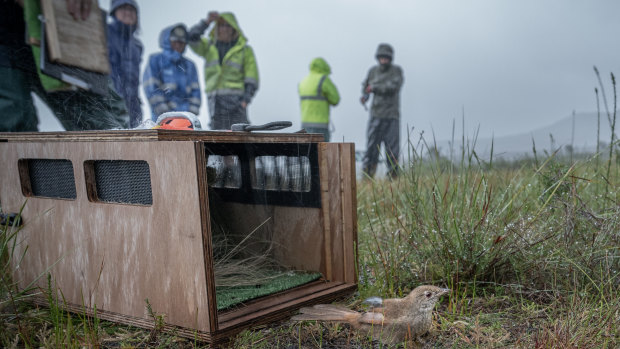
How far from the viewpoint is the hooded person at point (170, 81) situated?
2479mm

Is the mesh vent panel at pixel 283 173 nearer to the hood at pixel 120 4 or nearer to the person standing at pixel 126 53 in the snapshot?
the person standing at pixel 126 53

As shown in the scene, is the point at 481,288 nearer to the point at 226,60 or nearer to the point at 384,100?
the point at 226,60

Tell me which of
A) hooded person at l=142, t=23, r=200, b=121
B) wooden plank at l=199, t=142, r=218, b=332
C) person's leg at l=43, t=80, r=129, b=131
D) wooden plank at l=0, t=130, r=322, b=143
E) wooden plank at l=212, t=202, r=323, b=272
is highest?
hooded person at l=142, t=23, r=200, b=121

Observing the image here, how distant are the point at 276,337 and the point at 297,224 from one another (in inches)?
24.2

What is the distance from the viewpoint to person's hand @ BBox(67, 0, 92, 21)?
10.0 ft

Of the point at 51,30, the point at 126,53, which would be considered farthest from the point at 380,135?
the point at 51,30

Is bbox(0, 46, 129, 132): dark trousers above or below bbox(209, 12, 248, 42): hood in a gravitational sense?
below

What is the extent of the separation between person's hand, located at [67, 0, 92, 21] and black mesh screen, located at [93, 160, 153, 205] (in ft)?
5.95

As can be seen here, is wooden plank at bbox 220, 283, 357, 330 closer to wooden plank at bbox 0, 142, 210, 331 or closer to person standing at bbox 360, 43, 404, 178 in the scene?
wooden plank at bbox 0, 142, 210, 331

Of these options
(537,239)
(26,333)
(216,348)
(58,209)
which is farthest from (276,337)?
(537,239)

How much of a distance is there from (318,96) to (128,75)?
184 inches

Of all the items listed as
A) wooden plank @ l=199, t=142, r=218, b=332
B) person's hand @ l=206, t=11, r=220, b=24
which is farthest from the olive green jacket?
wooden plank @ l=199, t=142, r=218, b=332

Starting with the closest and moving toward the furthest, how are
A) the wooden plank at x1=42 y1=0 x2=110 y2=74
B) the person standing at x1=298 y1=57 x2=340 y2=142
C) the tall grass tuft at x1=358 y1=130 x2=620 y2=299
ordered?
the tall grass tuft at x1=358 y1=130 x2=620 y2=299 < the wooden plank at x1=42 y1=0 x2=110 y2=74 < the person standing at x1=298 y1=57 x2=340 y2=142

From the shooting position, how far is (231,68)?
566 centimetres
